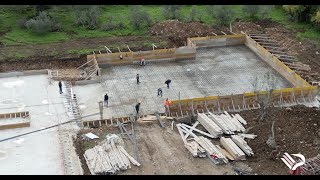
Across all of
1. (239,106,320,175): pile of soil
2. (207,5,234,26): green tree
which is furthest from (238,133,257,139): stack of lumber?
(207,5,234,26): green tree

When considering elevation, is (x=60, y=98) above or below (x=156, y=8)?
below

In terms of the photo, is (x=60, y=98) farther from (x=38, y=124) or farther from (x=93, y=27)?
(x=93, y=27)

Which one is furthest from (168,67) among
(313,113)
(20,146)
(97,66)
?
(20,146)

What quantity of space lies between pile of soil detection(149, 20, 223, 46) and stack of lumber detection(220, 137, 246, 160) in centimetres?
1418

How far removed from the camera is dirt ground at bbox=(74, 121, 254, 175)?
20656mm

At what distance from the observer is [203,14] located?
40.7 metres

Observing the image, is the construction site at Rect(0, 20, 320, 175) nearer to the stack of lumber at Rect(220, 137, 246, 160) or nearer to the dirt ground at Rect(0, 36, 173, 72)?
the stack of lumber at Rect(220, 137, 246, 160)

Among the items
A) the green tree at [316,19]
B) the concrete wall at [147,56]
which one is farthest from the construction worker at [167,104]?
the green tree at [316,19]

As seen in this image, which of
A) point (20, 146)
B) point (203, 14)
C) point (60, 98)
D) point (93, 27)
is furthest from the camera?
point (203, 14)

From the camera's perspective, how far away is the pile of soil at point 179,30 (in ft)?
118

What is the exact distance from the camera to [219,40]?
3397 cm

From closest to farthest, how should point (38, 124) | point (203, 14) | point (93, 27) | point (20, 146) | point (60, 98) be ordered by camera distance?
point (20, 146)
point (38, 124)
point (60, 98)
point (93, 27)
point (203, 14)

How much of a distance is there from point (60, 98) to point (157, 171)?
8.82 metres

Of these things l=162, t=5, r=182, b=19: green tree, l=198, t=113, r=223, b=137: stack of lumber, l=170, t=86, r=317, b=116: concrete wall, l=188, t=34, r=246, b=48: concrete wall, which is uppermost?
l=162, t=5, r=182, b=19: green tree
